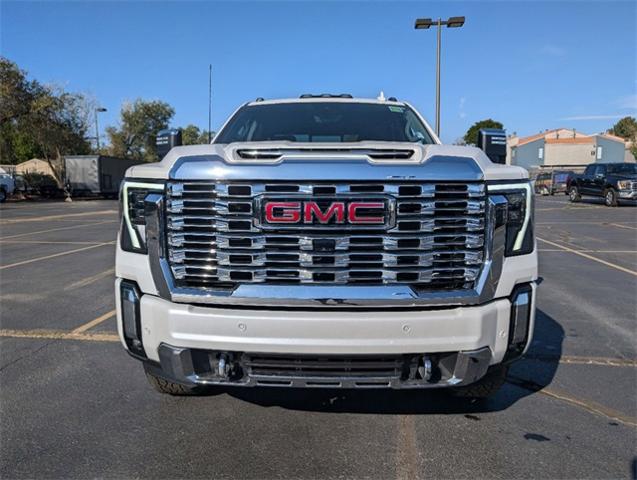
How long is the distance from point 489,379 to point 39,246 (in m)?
10.6

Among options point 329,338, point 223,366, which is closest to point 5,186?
point 223,366

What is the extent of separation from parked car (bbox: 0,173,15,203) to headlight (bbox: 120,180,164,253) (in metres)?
34.7

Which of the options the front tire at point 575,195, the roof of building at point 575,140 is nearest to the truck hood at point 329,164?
the front tire at point 575,195

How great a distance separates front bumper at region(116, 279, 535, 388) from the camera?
249 centimetres

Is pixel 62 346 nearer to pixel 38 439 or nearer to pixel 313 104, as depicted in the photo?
pixel 38 439

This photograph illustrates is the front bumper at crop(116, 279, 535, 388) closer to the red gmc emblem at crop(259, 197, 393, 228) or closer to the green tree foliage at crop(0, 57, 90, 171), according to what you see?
the red gmc emblem at crop(259, 197, 393, 228)

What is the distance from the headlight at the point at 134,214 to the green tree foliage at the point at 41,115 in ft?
126

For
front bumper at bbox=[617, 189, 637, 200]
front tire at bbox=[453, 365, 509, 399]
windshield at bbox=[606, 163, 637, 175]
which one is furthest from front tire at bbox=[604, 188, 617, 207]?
front tire at bbox=[453, 365, 509, 399]

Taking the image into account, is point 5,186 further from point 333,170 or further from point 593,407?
point 593,407

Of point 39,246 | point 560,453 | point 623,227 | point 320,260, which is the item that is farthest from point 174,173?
point 623,227

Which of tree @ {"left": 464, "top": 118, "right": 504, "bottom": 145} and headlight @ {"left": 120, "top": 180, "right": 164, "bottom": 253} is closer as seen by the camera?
headlight @ {"left": 120, "top": 180, "right": 164, "bottom": 253}

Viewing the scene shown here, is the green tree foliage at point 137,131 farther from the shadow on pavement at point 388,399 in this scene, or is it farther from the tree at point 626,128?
the tree at point 626,128

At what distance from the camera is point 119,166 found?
38.6 metres

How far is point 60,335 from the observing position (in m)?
4.69
